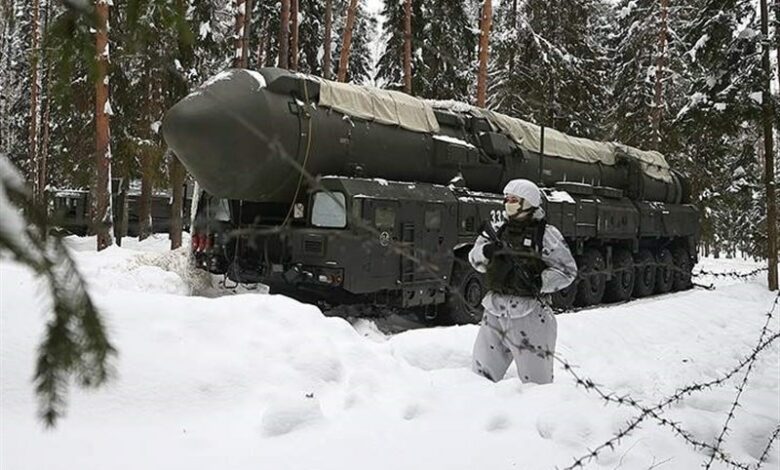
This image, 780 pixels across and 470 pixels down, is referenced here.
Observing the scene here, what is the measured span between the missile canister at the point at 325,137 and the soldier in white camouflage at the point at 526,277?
2.72 metres

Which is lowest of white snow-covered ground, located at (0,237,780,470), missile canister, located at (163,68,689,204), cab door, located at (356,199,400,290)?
white snow-covered ground, located at (0,237,780,470)

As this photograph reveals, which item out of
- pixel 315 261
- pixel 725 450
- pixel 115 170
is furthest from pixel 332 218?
pixel 115 170

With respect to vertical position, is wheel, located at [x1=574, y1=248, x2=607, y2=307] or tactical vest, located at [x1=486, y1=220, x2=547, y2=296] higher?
tactical vest, located at [x1=486, y1=220, x2=547, y2=296]

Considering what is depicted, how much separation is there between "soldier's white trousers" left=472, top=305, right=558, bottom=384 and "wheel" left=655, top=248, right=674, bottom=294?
11837mm

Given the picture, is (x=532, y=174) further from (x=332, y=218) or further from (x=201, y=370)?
(x=201, y=370)

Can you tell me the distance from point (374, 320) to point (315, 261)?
6.65 feet

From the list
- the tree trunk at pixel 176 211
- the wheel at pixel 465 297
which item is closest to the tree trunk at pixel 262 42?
the tree trunk at pixel 176 211

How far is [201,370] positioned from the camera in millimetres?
4102

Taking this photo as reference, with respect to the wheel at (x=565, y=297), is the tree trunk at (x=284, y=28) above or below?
above

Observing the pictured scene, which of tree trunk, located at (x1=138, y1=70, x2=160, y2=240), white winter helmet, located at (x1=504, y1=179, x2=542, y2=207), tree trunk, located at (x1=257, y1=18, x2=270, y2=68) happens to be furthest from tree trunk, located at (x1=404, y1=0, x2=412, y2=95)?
white winter helmet, located at (x1=504, y1=179, x2=542, y2=207)

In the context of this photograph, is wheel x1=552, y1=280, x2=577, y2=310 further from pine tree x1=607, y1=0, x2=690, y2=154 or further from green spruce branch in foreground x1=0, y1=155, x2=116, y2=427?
green spruce branch in foreground x1=0, y1=155, x2=116, y2=427

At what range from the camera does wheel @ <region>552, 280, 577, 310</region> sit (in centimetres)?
1129

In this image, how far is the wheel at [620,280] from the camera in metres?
13.5

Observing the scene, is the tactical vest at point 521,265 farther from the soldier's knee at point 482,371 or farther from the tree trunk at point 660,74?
the tree trunk at point 660,74
